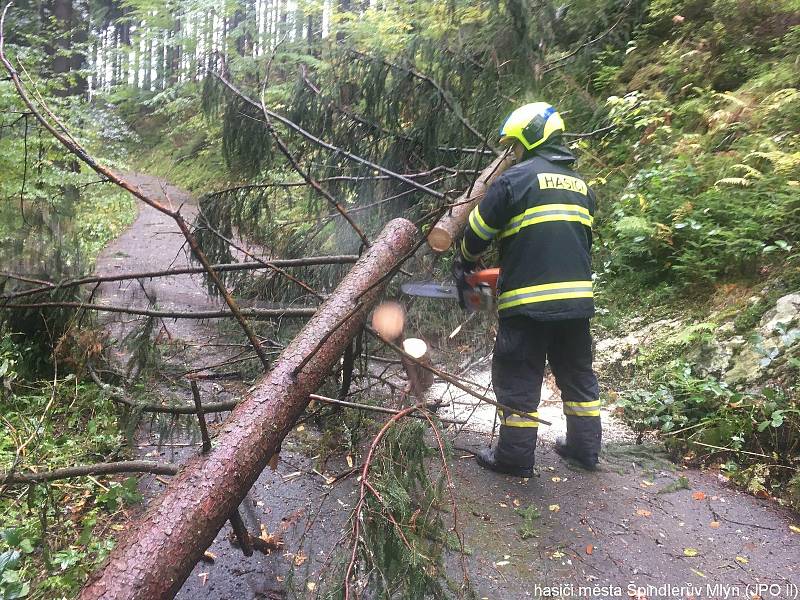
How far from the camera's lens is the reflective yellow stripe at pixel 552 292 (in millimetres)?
2847

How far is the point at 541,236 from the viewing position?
9.44ft

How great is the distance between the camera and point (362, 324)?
2.71 m

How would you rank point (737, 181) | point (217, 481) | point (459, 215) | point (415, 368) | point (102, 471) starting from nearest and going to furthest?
1. point (217, 481)
2. point (102, 471)
3. point (415, 368)
4. point (459, 215)
5. point (737, 181)

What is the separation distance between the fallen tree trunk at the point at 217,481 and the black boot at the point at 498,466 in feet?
4.06

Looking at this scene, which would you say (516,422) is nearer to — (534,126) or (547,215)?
(547,215)

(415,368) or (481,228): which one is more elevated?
(481,228)

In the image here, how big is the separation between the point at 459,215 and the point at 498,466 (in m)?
1.68

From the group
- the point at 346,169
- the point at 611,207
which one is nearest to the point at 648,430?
the point at 611,207

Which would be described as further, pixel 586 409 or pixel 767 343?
pixel 767 343

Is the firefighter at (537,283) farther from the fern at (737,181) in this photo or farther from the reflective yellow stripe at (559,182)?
the fern at (737,181)

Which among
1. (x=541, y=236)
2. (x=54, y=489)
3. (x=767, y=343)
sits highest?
(x=541, y=236)

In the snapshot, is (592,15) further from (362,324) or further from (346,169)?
(362,324)

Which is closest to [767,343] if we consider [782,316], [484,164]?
[782,316]

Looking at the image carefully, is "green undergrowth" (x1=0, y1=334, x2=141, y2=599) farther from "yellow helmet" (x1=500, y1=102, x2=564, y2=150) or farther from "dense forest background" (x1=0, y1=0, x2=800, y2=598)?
"yellow helmet" (x1=500, y1=102, x2=564, y2=150)
